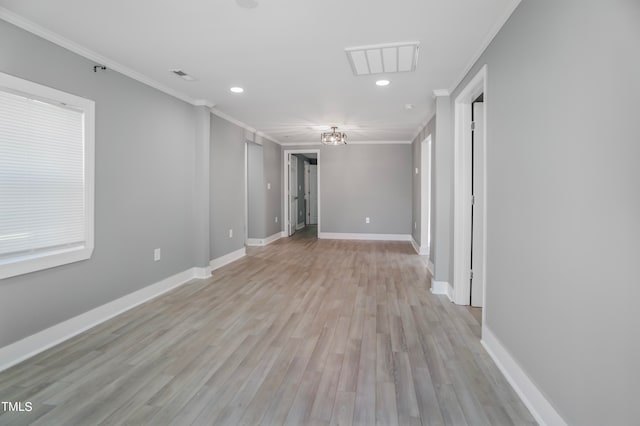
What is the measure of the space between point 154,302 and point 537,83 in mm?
3837

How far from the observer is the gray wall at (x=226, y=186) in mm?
4941

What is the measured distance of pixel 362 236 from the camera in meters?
7.89

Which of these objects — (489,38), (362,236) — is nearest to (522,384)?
(489,38)

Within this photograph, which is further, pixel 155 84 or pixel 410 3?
pixel 155 84

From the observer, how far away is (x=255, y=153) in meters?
7.04

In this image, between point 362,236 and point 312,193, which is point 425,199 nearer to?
point 362,236

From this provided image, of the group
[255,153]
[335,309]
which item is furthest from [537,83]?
[255,153]

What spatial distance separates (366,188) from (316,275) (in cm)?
368

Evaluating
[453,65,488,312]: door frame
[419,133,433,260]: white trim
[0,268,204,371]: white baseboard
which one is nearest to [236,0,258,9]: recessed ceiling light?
[453,65,488,312]: door frame

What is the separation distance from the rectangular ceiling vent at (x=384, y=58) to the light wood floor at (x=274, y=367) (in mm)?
2395

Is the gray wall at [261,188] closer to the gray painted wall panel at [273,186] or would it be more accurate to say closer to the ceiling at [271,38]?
the gray painted wall panel at [273,186]

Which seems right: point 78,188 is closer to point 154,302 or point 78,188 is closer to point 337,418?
point 154,302

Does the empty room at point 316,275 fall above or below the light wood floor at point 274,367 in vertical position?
above

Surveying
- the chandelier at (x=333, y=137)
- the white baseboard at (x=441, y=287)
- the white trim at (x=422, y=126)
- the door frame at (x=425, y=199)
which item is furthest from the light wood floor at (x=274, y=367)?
the chandelier at (x=333, y=137)
